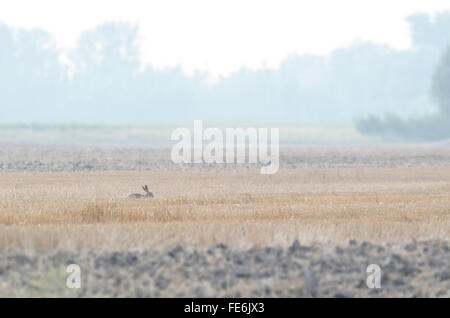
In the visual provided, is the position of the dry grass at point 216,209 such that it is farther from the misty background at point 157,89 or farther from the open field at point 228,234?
the misty background at point 157,89

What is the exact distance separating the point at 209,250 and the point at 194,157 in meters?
32.9

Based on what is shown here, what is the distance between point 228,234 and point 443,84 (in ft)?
207

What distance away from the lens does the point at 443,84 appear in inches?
2943

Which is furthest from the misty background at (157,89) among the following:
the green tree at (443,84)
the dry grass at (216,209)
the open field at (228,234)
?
the open field at (228,234)

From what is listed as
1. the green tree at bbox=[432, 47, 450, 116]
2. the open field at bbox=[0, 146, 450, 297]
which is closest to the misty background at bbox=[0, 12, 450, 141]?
the green tree at bbox=[432, 47, 450, 116]

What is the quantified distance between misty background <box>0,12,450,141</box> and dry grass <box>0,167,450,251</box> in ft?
274

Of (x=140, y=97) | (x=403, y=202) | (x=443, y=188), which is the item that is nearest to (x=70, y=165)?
(x=443, y=188)

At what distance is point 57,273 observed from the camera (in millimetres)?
11883

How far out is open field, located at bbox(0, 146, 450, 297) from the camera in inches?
468

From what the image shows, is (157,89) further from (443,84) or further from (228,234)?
(228,234)

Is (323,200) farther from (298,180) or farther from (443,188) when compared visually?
(298,180)

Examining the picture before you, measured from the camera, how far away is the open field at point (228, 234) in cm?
1188

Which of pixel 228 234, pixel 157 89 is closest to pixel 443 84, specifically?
pixel 157 89

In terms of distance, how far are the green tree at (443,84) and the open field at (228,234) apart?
146 ft
